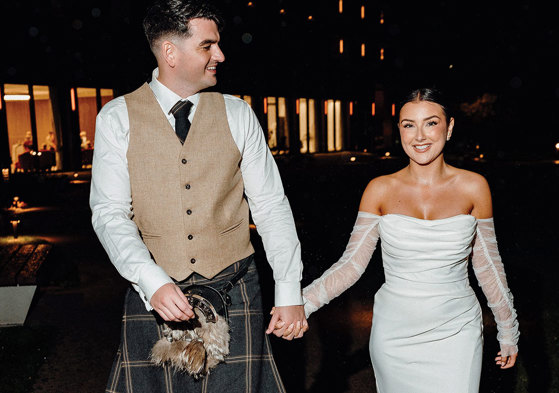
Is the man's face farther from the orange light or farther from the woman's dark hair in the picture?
the orange light

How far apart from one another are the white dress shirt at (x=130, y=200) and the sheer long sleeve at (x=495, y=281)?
3.53 ft

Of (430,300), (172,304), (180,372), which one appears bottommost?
(180,372)

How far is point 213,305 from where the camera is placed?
235 cm

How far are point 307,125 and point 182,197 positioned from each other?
3336 cm

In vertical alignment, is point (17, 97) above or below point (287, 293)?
above

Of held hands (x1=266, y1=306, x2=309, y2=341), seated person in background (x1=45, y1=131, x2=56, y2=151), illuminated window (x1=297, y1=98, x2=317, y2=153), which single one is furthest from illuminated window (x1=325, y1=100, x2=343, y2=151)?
held hands (x1=266, y1=306, x2=309, y2=341)

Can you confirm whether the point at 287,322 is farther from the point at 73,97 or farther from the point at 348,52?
the point at 348,52

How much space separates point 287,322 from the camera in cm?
261

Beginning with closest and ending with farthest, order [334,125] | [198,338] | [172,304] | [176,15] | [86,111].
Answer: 1. [172,304]
2. [198,338]
3. [176,15]
4. [86,111]
5. [334,125]

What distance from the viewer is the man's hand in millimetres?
2096

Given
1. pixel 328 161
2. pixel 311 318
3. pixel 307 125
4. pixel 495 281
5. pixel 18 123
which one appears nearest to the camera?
pixel 495 281

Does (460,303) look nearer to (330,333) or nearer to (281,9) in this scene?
(330,333)

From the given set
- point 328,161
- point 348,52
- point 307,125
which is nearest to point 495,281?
point 328,161

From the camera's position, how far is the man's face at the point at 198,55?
2402 millimetres
